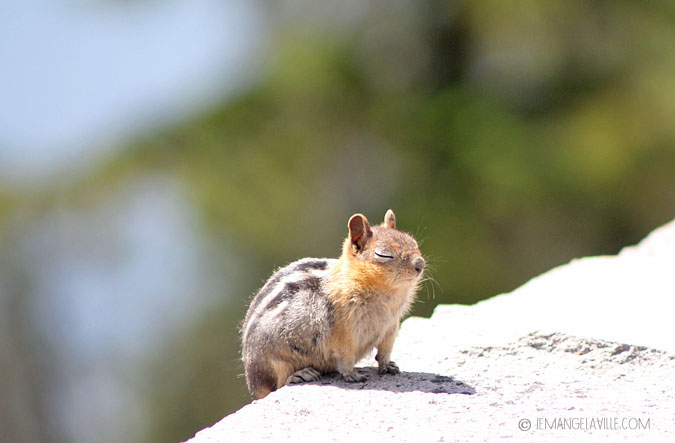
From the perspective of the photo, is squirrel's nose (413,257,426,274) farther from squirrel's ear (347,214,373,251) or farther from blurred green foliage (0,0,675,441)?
blurred green foliage (0,0,675,441)

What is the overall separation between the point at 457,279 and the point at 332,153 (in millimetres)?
3501

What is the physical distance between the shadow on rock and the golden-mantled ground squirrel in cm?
7

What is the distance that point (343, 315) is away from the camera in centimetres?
663

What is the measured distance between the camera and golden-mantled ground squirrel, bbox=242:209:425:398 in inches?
261

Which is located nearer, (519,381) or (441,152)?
(519,381)

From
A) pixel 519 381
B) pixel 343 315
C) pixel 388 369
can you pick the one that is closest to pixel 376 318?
pixel 343 315

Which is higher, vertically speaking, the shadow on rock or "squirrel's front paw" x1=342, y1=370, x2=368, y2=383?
"squirrel's front paw" x1=342, y1=370, x2=368, y2=383

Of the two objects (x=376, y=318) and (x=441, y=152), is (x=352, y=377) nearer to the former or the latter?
(x=376, y=318)

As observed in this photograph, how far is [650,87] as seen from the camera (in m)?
18.6

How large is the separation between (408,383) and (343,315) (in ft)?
2.06

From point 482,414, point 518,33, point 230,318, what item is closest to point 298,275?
point 482,414

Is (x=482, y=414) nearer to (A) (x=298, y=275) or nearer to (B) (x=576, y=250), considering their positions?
(A) (x=298, y=275)

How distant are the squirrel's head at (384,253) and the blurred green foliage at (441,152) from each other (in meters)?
10.4

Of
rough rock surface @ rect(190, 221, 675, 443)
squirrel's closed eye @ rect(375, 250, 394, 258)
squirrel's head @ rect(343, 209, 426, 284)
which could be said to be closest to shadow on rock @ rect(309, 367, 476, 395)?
rough rock surface @ rect(190, 221, 675, 443)
